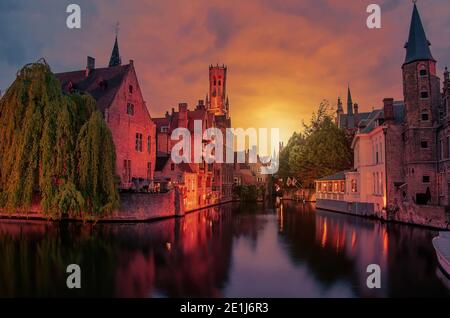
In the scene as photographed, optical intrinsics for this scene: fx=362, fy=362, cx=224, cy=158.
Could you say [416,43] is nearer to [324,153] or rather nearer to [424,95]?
[424,95]

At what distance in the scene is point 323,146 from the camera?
186 feet

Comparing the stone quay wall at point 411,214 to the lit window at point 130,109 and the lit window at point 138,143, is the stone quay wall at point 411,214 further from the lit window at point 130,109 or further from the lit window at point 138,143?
the lit window at point 130,109

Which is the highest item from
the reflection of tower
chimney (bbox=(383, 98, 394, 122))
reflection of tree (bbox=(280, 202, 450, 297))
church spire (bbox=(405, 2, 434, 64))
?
the reflection of tower

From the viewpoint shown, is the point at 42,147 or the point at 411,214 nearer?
the point at 42,147

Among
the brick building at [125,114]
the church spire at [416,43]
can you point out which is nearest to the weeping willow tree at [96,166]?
the brick building at [125,114]

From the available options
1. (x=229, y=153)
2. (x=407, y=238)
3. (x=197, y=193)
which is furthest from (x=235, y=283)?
(x=229, y=153)

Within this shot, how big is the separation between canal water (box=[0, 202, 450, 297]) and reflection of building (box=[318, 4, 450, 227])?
184 inches

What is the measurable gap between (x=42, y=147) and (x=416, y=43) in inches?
1246

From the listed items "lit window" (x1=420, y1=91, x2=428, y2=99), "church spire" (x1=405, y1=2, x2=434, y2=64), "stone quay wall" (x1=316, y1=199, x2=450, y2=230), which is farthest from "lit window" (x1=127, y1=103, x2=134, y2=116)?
"lit window" (x1=420, y1=91, x2=428, y2=99)

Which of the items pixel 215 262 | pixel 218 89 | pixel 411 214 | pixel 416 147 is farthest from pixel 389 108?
pixel 218 89

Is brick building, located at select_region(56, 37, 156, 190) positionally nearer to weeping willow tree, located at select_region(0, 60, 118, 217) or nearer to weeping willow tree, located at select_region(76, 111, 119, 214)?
weeping willow tree, located at select_region(76, 111, 119, 214)

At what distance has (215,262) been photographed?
51.8ft

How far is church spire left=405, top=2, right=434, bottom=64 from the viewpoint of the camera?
3136 cm

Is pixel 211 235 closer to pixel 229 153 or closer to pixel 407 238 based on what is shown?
pixel 407 238
